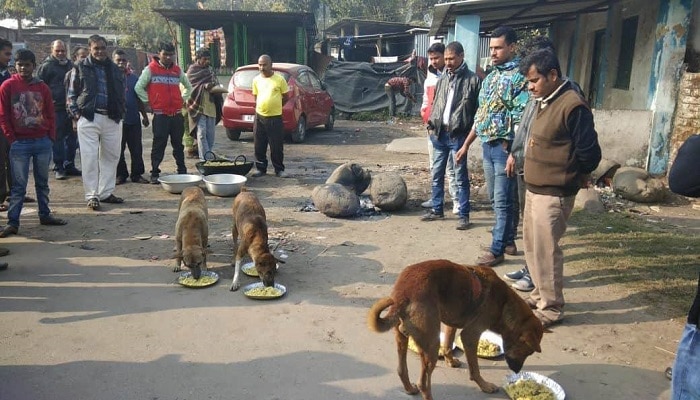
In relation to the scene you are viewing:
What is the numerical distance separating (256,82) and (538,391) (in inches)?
287

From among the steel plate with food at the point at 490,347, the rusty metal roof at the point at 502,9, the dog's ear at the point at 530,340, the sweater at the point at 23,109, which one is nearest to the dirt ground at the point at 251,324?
the steel plate with food at the point at 490,347

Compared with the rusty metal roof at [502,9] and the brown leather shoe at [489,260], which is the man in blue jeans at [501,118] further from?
the rusty metal roof at [502,9]

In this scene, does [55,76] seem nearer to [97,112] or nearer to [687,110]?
[97,112]

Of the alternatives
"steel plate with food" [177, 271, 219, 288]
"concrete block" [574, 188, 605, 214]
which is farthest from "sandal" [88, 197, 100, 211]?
"concrete block" [574, 188, 605, 214]

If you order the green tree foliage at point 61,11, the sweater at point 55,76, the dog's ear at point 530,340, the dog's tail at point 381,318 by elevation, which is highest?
the green tree foliage at point 61,11

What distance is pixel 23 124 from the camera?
5.97 metres

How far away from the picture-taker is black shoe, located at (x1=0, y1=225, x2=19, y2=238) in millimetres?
6004

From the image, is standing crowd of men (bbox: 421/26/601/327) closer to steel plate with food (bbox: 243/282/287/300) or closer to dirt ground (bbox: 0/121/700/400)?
dirt ground (bbox: 0/121/700/400)

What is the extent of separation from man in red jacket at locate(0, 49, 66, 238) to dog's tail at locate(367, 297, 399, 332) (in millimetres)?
5162

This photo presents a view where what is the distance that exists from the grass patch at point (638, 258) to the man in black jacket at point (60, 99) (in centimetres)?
780

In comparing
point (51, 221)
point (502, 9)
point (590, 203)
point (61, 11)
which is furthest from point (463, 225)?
point (61, 11)

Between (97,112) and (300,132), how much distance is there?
688 centimetres

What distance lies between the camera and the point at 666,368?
11.7ft

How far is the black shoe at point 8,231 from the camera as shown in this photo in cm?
600
